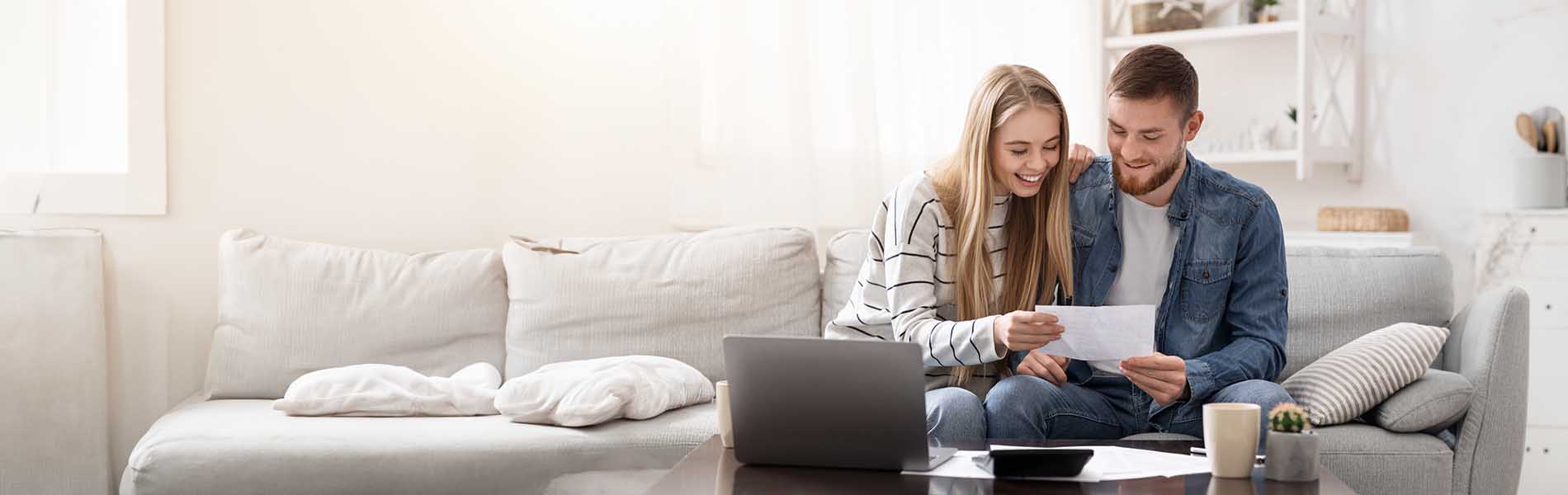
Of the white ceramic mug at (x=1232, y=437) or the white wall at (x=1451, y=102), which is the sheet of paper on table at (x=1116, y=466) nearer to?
the white ceramic mug at (x=1232, y=437)

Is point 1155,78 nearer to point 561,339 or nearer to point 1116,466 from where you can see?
point 1116,466

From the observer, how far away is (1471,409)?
79.8 inches

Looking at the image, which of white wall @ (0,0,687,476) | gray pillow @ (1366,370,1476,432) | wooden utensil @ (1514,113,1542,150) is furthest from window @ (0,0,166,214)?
wooden utensil @ (1514,113,1542,150)

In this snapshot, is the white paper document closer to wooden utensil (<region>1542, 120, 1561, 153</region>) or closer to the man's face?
the man's face

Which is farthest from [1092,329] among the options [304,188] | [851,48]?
[304,188]

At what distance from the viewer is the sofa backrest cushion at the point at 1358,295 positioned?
7.59 ft

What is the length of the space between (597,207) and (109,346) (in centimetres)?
115

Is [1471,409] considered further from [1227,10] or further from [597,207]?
[597,207]

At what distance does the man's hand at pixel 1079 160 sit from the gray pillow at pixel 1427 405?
607mm

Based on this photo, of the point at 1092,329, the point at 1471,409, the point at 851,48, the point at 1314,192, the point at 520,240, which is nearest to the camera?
the point at 1092,329

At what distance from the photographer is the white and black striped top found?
189cm

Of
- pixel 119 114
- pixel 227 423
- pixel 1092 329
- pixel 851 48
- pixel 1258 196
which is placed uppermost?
pixel 851 48

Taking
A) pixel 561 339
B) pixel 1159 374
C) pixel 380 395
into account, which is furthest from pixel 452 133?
pixel 1159 374

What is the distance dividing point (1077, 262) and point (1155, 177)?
18 cm
